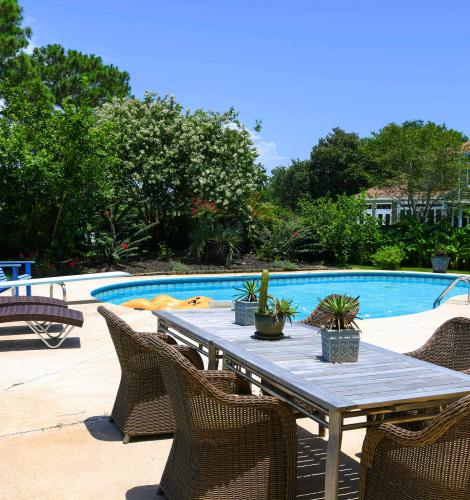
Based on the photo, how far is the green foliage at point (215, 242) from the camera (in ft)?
60.7

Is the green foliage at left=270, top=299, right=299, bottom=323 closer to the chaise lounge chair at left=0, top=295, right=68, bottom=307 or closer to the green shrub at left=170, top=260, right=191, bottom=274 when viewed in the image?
the chaise lounge chair at left=0, top=295, right=68, bottom=307

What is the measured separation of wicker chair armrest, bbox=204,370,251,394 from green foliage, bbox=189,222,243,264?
49.3 ft

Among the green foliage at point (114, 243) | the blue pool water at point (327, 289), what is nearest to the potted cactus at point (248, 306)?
the blue pool water at point (327, 289)

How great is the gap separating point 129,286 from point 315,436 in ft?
36.4

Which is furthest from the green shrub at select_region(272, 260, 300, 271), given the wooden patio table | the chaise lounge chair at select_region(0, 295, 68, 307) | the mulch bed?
the wooden patio table

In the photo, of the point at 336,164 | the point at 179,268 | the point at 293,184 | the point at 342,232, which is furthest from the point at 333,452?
the point at 293,184

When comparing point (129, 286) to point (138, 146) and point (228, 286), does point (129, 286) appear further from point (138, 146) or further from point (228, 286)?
point (138, 146)

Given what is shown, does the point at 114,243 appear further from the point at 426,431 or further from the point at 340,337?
the point at 426,431

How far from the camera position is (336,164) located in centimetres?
4309

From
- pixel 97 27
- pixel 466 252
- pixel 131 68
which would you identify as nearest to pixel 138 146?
pixel 97 27

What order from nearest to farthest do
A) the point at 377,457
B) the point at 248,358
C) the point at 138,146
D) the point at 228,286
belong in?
the point at 377,457, the point at 248,358, the point at 228,286, the point at 138,146

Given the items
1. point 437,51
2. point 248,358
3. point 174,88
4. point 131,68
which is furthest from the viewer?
point 131,68

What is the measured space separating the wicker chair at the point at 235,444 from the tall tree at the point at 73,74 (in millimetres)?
25139

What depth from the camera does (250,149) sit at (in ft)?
64.6
